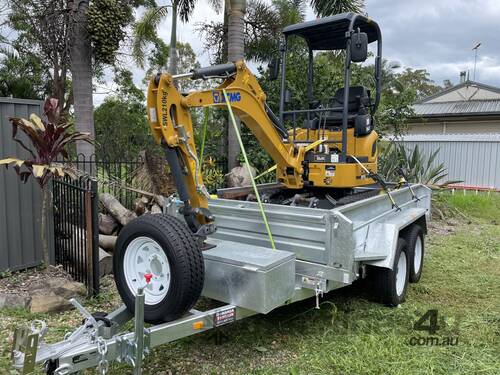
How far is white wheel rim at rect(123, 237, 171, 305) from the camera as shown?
3154 mm

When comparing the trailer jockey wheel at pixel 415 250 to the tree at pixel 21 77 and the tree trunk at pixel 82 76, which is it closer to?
the tree trunk at pixel 82 76

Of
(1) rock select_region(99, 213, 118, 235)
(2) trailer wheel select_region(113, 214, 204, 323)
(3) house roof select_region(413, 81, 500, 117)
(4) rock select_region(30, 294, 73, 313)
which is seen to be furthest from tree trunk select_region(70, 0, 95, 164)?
(3) house roof select_region(413, 81, 500, 117)

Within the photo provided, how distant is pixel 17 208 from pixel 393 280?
4453mm

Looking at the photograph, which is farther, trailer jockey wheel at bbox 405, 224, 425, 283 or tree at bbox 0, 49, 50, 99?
tree at bbox 0, 49, 50, 99

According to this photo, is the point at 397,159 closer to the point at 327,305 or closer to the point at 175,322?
the point at 327,305

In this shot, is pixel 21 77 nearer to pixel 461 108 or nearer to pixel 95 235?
pixel 95 235

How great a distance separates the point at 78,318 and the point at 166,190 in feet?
12.2

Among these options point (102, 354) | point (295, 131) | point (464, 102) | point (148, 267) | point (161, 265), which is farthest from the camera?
point (464, 102)

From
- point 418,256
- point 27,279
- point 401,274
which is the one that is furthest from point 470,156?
point 27,279

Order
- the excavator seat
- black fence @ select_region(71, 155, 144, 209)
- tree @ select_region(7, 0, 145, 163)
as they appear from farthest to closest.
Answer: black fence @ select_region(71, 155, 144, 209) < tree @ select_region(7, 0, 145, 163) < the excavator seat

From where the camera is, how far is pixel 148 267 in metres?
3.31

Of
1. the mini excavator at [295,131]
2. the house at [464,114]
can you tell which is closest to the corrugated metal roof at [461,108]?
the house at [464,114]

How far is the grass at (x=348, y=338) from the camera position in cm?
346

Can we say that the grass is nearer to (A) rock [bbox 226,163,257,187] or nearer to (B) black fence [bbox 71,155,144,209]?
(B) black fence [bbox 71,155,144,209]
